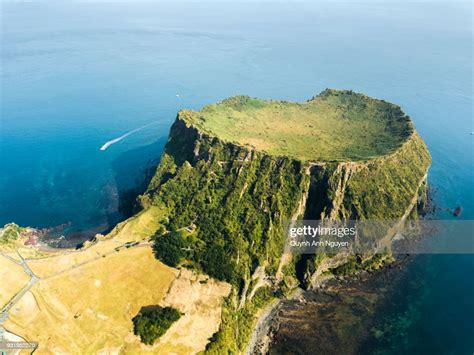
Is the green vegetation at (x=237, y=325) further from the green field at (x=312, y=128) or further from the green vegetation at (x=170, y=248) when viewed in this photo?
the green field at (x=312, y=128)

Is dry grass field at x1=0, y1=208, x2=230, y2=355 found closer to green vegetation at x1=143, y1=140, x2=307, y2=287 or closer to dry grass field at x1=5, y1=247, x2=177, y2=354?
dry grass field at x1=5, y1=247, x2=177, y2=354

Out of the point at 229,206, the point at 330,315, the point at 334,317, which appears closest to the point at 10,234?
the point at 229,206

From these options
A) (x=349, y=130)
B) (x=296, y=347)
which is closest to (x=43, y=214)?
(x=296, y=347)

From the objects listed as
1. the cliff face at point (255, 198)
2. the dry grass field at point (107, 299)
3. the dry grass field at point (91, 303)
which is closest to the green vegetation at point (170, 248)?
the cliff face at point (255, 198)

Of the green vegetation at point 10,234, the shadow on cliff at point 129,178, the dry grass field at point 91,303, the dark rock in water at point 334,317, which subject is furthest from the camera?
the shadow on cliff at point 129,178

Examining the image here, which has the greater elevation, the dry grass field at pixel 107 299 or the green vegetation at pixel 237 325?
the dry grass field at pixel 107 299

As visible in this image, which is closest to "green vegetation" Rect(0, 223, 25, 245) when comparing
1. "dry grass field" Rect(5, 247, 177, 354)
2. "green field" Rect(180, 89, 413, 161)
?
"dry grass field" Rect(5, 247, 177, 354)
